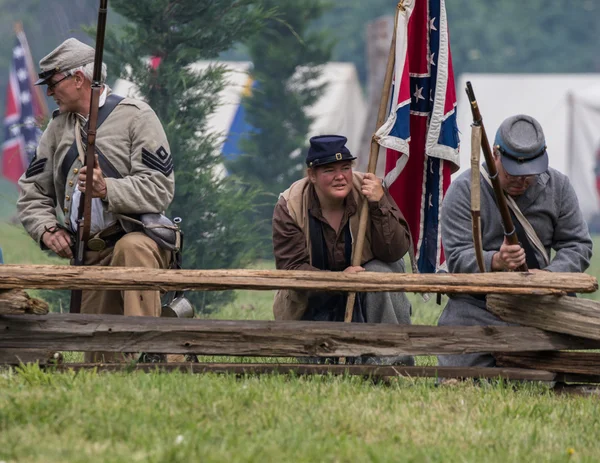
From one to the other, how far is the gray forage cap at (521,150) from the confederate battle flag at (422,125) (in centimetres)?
60

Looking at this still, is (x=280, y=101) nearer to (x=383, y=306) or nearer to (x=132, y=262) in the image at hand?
(x=383, y=306)

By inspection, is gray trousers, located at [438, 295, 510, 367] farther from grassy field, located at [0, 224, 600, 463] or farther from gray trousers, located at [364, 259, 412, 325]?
grassy field, located at [0, 224, 600, 463]

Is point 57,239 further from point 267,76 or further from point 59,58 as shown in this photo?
point 267,76

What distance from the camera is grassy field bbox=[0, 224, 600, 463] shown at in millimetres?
4855

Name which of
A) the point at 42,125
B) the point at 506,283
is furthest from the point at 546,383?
the point at 42,125

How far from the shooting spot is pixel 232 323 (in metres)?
6.47

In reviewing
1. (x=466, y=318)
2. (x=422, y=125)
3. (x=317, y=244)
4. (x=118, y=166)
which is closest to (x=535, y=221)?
(x=466, y=318)

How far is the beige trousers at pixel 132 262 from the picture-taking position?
7.03 meters

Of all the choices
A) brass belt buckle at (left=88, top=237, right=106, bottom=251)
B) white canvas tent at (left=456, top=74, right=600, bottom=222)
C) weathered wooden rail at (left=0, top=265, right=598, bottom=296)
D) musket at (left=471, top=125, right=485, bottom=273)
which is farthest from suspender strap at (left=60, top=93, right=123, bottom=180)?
white canvas tent at (left=456, top=74, right=600, bottom=222)

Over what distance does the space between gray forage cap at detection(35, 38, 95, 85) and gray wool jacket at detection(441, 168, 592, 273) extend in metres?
2.32

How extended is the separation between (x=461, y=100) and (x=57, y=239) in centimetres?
Result: 2499

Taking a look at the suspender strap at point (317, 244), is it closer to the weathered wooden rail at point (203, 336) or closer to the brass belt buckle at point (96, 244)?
the weathered wooden rail at point (203, 336)

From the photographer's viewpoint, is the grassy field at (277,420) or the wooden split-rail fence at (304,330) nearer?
the grassy field at (277,420)

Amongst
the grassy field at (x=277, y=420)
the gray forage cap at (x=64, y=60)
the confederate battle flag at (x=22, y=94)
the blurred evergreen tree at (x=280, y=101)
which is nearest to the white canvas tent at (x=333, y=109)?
the blurred evergreen tree at (x=280, y=101)
